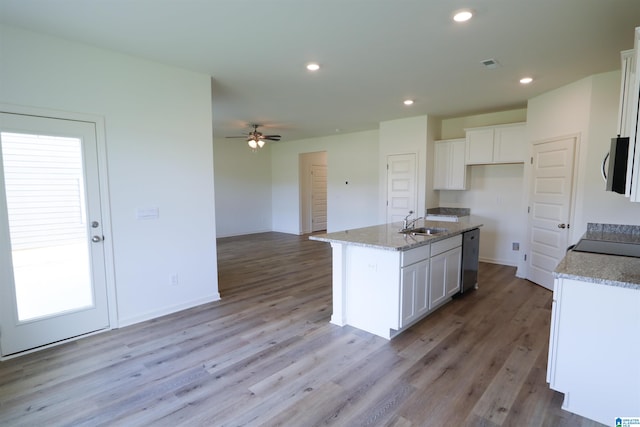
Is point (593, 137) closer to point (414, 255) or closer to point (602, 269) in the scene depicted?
point (602, 269)

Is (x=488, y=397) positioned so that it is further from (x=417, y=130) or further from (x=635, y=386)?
(x=417, y=130)

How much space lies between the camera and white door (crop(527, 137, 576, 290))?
4121 mm

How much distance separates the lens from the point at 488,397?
7.12ft

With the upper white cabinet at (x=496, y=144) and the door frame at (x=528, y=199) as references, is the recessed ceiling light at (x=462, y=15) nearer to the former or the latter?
the door frame at (x=528, y=199)


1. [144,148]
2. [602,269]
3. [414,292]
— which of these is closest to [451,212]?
[414,292]

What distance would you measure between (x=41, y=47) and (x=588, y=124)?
5.70 meters

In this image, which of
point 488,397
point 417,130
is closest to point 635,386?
point 488,397

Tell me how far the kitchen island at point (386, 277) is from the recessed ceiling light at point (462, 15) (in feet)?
6.09

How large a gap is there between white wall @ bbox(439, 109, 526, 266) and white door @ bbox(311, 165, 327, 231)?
4.37m

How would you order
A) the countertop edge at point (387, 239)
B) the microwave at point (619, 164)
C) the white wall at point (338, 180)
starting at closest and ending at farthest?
the microwave at point (619, 164), the countertop edge at point (387, 239), the white wall at point (338, 180)

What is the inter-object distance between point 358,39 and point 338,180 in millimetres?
5554

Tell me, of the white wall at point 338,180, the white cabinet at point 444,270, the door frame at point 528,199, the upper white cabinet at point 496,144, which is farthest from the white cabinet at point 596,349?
the white wall at point 338,180

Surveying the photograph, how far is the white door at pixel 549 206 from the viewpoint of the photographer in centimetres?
412

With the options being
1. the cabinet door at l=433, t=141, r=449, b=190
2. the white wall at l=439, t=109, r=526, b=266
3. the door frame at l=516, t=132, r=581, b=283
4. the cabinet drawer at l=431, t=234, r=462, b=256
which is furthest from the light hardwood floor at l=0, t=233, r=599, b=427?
the cabinet door at l=433, t=141, r=449, b=190
